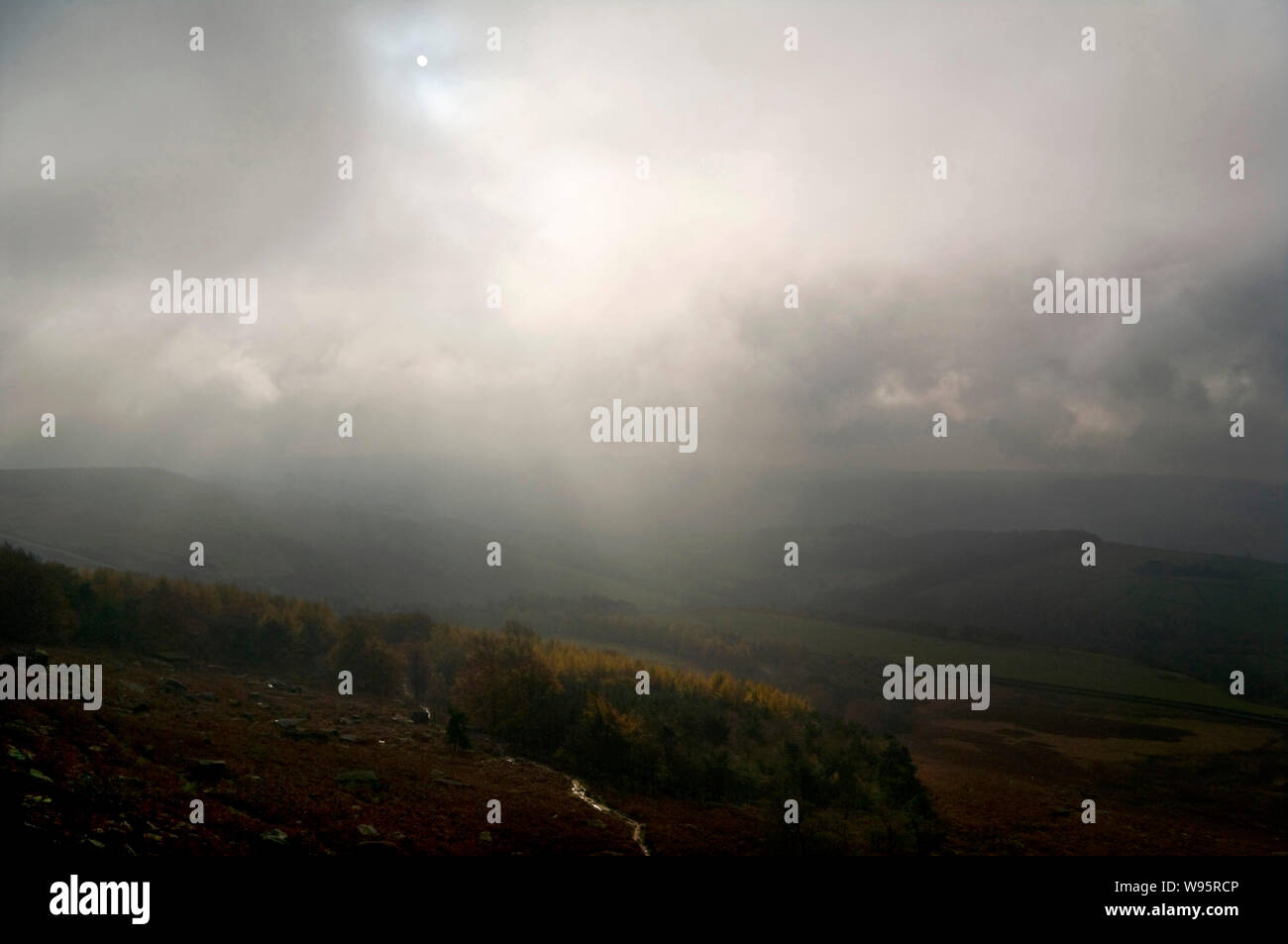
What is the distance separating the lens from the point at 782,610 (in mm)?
123500

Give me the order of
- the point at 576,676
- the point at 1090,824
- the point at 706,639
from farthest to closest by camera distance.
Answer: the point at 706,639 → the point at 576,676 → the point at 1090,824

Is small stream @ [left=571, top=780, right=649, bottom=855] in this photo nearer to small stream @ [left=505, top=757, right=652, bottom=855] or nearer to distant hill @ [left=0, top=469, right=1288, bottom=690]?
small stream @ [left=505, top=757, right=652, bottom=855]
